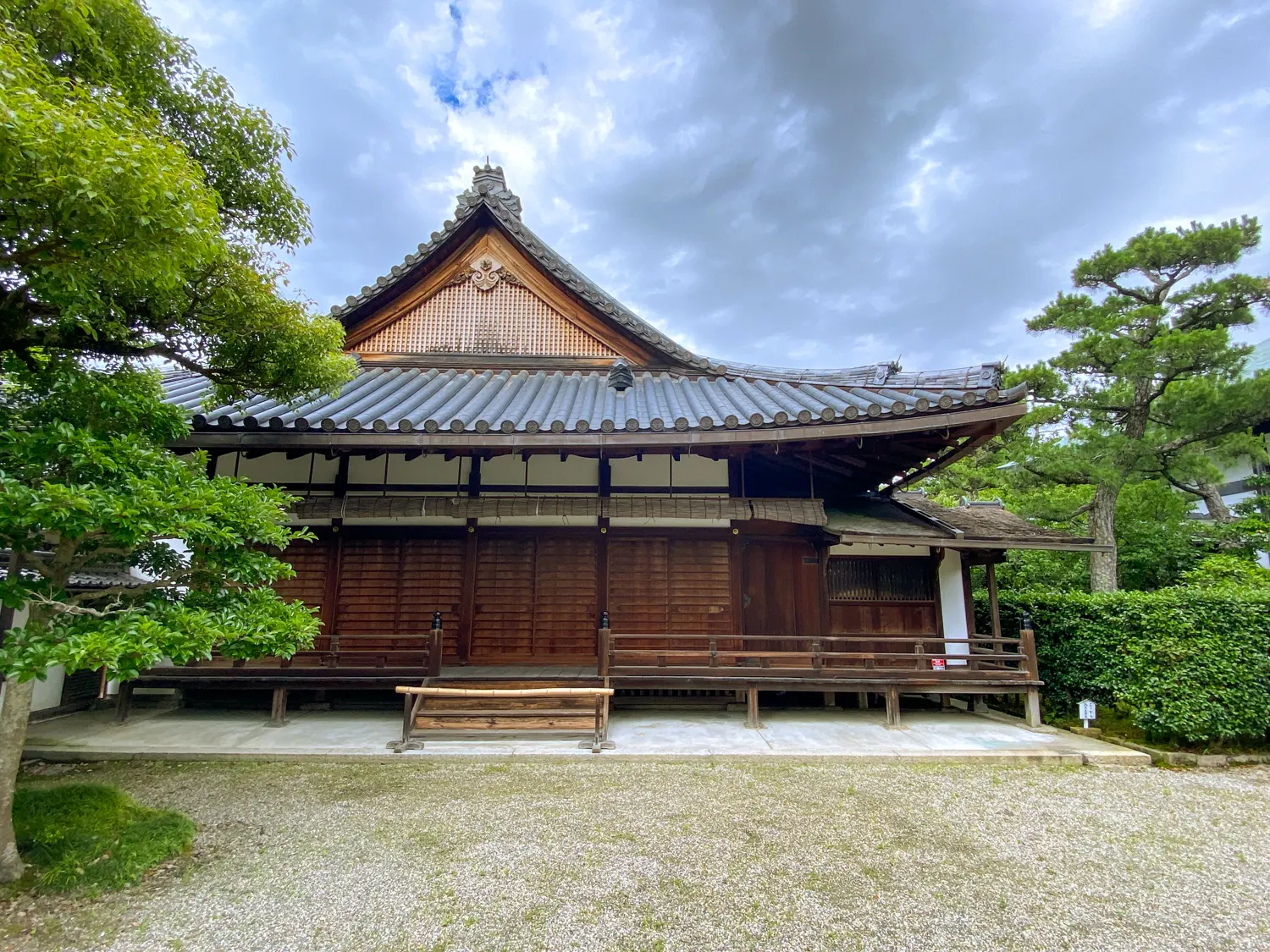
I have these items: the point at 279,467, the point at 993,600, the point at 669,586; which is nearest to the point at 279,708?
the point at 279,467

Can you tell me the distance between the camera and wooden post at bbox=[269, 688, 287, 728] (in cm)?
719

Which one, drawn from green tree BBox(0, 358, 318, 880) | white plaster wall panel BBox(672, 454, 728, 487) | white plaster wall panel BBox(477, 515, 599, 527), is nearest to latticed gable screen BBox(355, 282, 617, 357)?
white plaster wall panel BBox(672, 454, 728, 487)

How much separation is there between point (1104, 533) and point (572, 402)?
12.9m

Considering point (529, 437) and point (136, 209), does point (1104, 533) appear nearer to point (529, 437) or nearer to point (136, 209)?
point (529, 437)

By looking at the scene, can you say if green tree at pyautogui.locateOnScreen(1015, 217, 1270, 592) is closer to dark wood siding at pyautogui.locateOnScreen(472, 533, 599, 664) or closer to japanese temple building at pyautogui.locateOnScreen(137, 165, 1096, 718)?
japanese temple building at pyautogui.locateOnScreen(137, 165, 1096, 718)

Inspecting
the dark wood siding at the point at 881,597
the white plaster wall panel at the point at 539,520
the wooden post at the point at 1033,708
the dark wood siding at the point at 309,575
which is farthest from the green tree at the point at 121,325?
the wooden post at the point at 1033,708

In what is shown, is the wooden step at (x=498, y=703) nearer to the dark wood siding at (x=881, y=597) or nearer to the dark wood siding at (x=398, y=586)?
the dark wood siding at (x=398, y=586)

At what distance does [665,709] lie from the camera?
800 centimetres

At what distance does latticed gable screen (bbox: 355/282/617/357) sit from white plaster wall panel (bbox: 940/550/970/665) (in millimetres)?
6446

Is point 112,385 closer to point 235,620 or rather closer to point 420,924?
point 235,620

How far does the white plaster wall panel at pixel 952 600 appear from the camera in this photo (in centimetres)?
879

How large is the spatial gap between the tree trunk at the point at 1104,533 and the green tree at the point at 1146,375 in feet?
0.08

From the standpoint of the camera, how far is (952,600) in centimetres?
888

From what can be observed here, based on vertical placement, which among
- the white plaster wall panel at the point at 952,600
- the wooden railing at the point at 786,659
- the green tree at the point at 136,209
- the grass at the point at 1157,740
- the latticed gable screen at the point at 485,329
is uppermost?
the latticed gable screen at the point at 485,329
